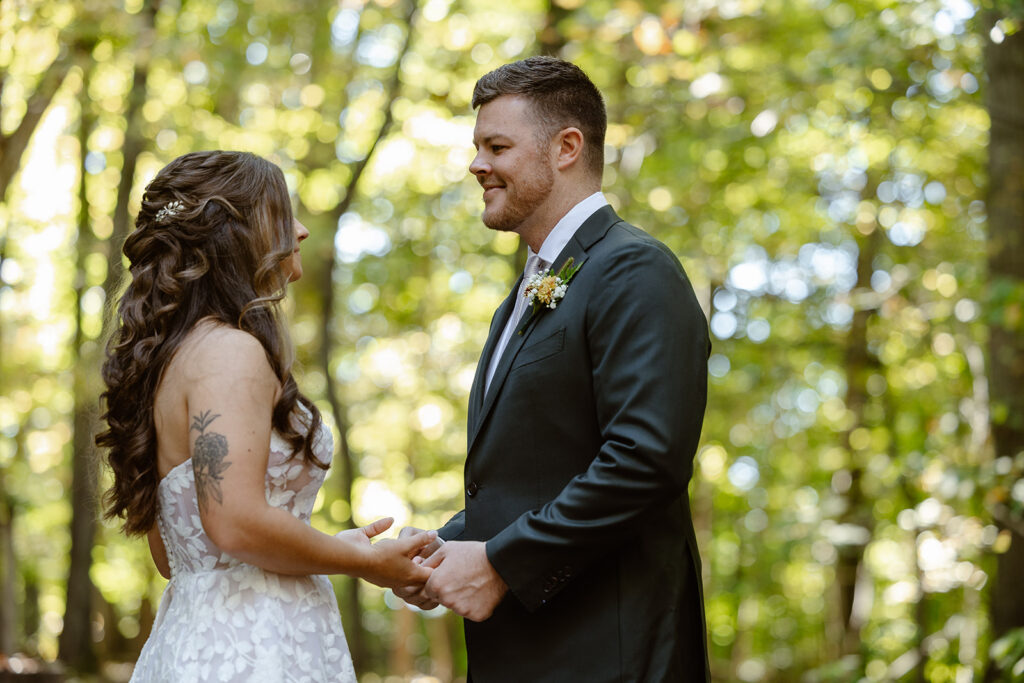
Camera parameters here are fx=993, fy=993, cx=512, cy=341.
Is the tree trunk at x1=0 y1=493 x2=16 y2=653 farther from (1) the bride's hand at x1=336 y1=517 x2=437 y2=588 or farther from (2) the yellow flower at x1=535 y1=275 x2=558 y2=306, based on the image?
(2) the yellow flower at x1=535 y1=275 x2=558 y2=306

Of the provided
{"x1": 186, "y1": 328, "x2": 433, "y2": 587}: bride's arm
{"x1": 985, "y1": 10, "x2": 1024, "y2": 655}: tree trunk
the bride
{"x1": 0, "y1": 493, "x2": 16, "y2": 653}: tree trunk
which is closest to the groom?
the bride

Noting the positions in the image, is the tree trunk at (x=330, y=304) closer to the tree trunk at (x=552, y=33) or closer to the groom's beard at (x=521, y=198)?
the tree trunk at (x=552, y=33)

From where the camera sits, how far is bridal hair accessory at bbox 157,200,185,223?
272 cm

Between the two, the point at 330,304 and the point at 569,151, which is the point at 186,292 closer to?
the point at 569,151

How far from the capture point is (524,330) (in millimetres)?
2857

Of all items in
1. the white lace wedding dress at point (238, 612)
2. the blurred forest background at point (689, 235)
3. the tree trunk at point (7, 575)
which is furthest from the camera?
the tree trunk at point (7, 575)

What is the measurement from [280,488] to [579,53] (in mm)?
7352

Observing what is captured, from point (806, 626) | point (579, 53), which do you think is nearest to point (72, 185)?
point (579, 53)

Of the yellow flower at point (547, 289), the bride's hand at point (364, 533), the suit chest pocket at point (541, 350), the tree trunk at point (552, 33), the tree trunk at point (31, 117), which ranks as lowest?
the bride's hand at point (364, 533)

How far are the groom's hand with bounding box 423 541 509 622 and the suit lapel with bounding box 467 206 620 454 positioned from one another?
1.17 feet

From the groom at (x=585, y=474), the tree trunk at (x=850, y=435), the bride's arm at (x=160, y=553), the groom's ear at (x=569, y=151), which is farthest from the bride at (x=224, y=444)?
the tree trunk at (x=850, y=435)

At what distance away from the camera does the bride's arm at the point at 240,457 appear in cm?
245

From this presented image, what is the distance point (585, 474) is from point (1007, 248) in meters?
5.06

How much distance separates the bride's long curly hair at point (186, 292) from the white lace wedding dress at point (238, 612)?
90 mm
